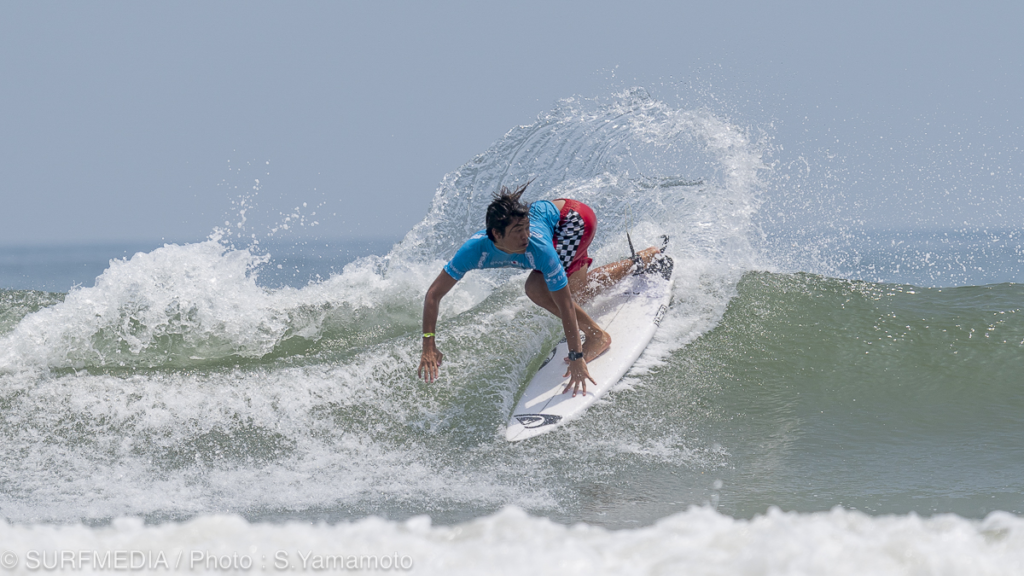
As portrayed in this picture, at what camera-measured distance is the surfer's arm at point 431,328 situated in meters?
4.29


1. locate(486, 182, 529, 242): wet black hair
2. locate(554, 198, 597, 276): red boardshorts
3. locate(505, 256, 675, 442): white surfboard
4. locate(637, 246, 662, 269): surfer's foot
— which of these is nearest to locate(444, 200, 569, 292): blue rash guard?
locate(486, 182, 529, 242): wet black hair

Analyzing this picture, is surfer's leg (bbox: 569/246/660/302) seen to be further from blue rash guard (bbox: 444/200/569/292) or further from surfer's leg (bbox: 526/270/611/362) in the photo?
blue rash guard (bbox: 444/200/569/292)

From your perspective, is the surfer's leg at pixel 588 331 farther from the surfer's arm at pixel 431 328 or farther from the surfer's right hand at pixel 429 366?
the surfer's right hand at pixel 429 366

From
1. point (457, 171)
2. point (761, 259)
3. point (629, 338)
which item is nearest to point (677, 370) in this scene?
point (629, 338)

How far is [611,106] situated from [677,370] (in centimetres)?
427

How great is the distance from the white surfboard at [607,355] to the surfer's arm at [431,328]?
779 mm

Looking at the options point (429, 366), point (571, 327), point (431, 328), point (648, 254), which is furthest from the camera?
point (648, 254)

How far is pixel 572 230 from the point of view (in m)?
5.32

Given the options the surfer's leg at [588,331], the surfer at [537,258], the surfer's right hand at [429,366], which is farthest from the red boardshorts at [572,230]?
the surfer's right hand at [429,366]

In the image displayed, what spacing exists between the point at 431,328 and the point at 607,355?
1822 mm

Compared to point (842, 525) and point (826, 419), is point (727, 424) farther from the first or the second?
point (842, 525)

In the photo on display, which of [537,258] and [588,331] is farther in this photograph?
[588,331]

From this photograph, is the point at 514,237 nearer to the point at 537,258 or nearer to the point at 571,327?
the point at 537,258

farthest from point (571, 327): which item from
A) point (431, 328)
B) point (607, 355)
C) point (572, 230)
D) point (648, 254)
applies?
point (648, 254)
